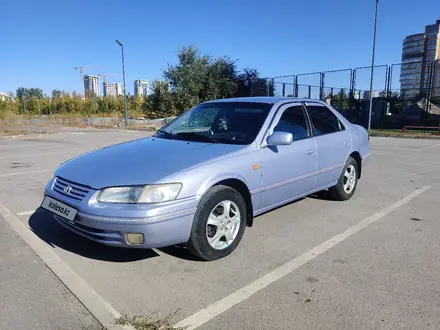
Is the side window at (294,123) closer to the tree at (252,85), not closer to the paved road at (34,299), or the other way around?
the paved road at (34,299)

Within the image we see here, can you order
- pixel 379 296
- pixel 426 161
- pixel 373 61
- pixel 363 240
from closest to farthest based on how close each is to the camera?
pixel 379 296, pixel 363 240, pixel 426 161, pixel 373 61

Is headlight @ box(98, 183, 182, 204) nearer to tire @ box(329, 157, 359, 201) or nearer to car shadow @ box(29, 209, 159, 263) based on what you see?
car shadow @ box(29, 209, 159, 263)

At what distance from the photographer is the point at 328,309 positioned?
268cm

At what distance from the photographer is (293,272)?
10.8 feet

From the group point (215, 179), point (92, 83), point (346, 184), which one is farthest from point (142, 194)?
point (92, 83)

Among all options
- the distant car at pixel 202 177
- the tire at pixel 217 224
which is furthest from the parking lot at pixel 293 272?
the distant car at pixel 202 177

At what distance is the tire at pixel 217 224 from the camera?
328 centimetres

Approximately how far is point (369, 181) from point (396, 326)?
17.1 ft

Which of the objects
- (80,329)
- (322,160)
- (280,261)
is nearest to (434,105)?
(322,160)

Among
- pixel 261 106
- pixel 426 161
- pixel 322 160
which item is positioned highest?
pixel 261 106

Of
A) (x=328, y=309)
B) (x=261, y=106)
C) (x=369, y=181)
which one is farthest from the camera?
(x=369, y=181)

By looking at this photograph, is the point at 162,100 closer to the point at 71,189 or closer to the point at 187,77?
the point at 187,77

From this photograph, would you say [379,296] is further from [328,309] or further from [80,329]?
[80,329]

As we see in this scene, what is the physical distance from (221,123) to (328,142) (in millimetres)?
1600
